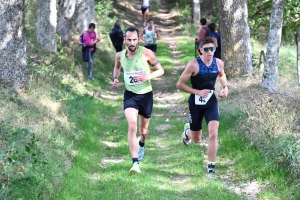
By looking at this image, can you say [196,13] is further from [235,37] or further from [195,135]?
[195,135]

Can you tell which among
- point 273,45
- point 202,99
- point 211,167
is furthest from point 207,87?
point 273,45

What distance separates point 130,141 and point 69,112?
365 centimetres

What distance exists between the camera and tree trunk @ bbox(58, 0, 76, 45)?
1845 cm

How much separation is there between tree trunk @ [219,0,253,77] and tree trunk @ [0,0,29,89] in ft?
19.1

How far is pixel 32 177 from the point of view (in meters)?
6.13

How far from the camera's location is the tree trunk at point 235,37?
45.2 feet

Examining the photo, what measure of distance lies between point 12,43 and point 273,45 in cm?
568

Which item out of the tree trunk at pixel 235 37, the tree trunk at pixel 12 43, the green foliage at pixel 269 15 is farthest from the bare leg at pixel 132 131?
the green foliage at pixel 269 15

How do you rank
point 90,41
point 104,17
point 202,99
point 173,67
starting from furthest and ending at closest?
point 104,17
point 173,67
point 90,41
point 202,99

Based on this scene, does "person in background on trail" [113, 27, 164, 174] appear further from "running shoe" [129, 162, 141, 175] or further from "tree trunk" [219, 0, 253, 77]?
"tree trunk" [219, 0, 253, 77]

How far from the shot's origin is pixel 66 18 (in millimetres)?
18609

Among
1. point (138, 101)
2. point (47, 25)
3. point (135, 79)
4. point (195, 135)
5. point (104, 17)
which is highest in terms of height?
point (104, 17)

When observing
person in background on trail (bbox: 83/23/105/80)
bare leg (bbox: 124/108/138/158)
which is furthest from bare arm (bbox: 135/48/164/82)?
person in background on trail (bbox: 83/23/105/80)

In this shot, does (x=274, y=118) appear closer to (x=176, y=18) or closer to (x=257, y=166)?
(x=257, y=166)
